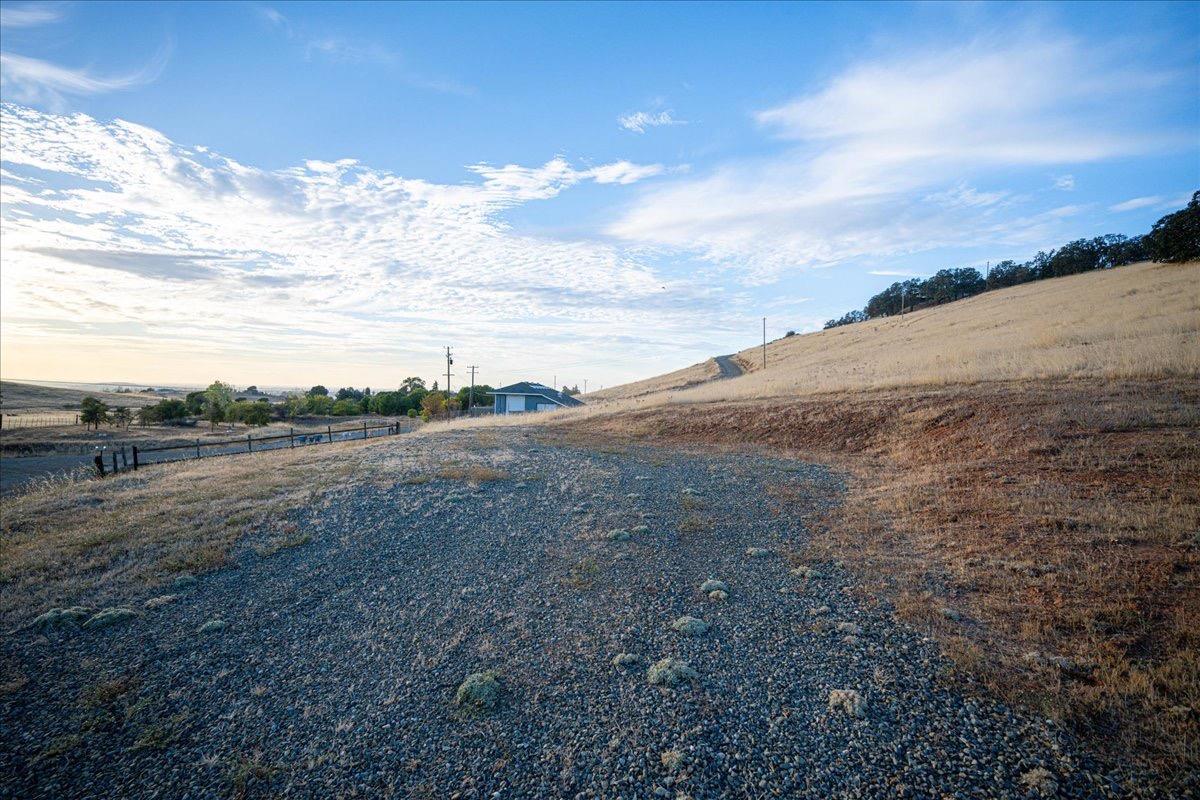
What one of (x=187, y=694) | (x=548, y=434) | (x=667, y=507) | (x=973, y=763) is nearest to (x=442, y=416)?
(x=548, y=434)

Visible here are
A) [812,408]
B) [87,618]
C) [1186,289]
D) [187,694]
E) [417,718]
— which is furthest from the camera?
[1186,289]

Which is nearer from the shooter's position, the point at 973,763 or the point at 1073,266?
the point at 973,763

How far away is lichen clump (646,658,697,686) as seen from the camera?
574 cm

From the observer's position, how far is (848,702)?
5.14m

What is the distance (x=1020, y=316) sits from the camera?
43.8 meters

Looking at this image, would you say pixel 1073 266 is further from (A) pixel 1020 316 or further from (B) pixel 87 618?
(B) pixel 87 618

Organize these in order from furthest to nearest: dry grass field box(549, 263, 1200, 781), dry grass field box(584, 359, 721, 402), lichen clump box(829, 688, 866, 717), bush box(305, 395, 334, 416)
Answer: bush box(305, 395, 334, 416) → dry grass field box(584, 359, 721, 402) → dry grass field box(549, 263, 1200, 781) → lichen clump box(829, 688, 866, 717)

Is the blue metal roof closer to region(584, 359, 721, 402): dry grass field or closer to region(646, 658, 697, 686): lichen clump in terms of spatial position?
region(584, 359, 721, 402): dry grass field

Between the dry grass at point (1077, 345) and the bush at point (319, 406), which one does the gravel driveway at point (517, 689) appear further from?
the bush at point (319, 406)

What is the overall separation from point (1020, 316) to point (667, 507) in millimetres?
47460

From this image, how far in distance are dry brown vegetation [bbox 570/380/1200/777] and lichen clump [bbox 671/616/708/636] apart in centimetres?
271

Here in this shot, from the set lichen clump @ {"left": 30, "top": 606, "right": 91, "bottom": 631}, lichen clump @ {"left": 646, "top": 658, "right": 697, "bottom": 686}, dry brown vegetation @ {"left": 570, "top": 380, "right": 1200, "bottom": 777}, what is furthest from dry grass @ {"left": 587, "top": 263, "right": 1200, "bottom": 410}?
lichen clump @ {"left": 30, "top": 606, "right": 91, "bottom": 631}

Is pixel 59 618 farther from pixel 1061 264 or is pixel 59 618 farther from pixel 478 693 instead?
pixel 1061 264

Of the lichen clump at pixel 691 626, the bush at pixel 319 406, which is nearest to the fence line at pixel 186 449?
the lichen clump at pixel 691 626
